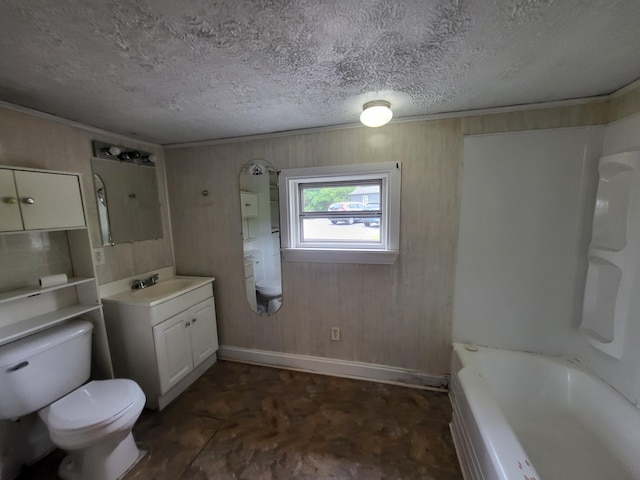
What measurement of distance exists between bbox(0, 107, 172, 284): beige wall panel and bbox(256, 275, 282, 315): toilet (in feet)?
3.18

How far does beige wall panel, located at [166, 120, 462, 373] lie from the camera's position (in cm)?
191

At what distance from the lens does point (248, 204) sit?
2338mm

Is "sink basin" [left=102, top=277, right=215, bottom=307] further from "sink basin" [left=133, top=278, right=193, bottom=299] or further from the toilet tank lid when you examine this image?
the toilet tank lid

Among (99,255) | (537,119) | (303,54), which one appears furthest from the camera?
(99,255)

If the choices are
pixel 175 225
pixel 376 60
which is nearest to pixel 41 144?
pixel 175 225

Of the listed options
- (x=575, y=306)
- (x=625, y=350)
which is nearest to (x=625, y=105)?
(x=575, y=306)

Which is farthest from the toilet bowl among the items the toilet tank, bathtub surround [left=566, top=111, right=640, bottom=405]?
bathtub surround [left=566, top=111, right=640, bottom=405]

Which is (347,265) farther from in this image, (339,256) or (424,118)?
(424,118)

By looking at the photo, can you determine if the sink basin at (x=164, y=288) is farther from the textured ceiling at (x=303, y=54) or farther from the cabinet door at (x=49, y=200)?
the textured ceiling at (x=303, y=54)

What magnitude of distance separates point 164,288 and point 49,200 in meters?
1.07

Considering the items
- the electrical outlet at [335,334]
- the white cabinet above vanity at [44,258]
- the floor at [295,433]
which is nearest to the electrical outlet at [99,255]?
the white cabinet above vanity at [44,258]

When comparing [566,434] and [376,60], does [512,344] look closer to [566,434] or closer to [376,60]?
[566,434]

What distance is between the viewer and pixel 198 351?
2240mm

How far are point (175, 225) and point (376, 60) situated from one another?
2.25 m
